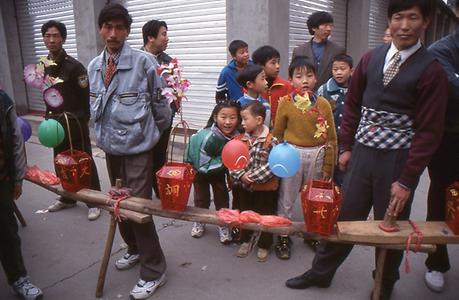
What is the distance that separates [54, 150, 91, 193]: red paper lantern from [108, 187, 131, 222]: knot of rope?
343 millimetres

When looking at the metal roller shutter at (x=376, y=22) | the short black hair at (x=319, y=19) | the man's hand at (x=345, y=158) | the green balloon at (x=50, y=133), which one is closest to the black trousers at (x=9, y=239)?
the green balloon at (x=50, y=133)

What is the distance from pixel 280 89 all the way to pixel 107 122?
1.93 m

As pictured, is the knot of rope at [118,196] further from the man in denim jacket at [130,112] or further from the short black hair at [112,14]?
the short black hair at [112,14]

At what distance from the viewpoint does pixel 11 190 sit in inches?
108

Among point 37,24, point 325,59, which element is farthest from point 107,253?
point 37,24

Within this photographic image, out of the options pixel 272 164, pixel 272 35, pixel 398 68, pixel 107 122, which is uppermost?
pixel 272 35

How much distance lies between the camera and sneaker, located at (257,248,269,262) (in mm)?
3234

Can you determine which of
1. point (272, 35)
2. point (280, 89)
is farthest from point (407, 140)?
point (272, 35)

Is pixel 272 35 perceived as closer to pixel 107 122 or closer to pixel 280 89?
pixel 280 89

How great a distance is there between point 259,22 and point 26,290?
419cm

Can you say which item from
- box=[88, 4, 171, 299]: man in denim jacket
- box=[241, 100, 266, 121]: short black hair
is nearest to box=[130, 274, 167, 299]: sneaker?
box=[88, 4, 171, 299]: man in denim jacket

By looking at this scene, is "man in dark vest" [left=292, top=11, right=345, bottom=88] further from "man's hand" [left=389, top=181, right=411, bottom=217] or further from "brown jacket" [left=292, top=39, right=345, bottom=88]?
"man's hand" [left=389, top=181, right=411, bottom=217]

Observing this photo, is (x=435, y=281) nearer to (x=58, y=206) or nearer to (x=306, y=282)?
(x=306, y=282)

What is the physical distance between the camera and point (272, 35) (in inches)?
211
